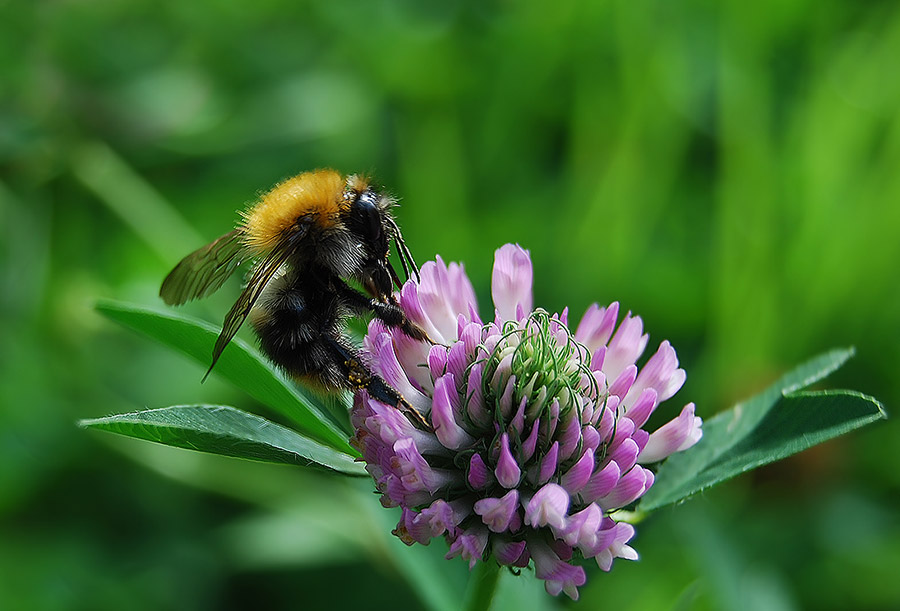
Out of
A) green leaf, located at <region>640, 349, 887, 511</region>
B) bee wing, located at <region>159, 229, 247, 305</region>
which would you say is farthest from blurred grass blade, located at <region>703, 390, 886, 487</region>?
bee wing, located at <region>159, 229, 247, 305</region>

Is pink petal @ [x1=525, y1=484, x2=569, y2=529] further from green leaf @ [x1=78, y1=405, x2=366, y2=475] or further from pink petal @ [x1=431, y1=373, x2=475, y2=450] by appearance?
green leaf @ [x1=78, y1=405, x2=366, y2=475]

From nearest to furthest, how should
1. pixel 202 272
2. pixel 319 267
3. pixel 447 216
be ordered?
1. pixel 319 267
2. pixel 202 272
3. pixel 447 216

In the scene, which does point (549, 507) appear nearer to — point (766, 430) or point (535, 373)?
point (535, 373)

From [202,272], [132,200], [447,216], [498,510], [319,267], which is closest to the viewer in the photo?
[498,510]

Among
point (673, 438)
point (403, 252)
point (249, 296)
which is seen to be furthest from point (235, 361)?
point (673, 438)

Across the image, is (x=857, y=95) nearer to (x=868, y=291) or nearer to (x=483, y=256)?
(x=868, y=291)

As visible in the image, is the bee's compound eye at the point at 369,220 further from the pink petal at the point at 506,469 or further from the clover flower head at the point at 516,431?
the pink petal at the point at 506,469

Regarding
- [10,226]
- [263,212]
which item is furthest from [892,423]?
[10,226]
